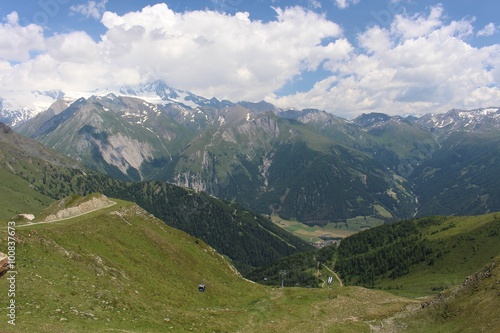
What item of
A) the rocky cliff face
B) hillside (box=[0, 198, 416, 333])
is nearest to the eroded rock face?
hillside (box=[0, 198, 416, 333])

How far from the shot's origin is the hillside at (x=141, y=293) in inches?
1854

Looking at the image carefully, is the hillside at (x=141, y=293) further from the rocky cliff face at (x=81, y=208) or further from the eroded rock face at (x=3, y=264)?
the rocky cliff face at (x=81, y=208)

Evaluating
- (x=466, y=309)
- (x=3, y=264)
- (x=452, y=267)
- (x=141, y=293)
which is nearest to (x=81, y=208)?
(x=141, y=293)

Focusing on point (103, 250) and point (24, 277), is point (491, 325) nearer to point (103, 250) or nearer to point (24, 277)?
point (24, 277)

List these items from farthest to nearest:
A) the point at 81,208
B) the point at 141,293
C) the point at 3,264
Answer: the point at 81,208
the point at 141,293
the point at 3,264

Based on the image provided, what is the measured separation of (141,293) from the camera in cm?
6169

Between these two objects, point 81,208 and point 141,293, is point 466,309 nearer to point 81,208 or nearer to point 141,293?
point 141,293

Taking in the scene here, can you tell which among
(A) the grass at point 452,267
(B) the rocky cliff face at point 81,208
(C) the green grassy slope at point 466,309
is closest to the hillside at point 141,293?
(C) the green grassy slope at point 466,309

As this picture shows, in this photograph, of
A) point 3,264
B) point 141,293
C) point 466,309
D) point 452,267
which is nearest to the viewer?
point 3,264

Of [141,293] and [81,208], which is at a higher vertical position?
[81,208]

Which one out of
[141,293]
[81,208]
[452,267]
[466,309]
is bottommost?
[466,309]

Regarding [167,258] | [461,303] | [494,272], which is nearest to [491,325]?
[461,303]

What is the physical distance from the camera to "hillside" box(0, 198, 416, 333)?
4709cm

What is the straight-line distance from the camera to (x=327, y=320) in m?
67.1
